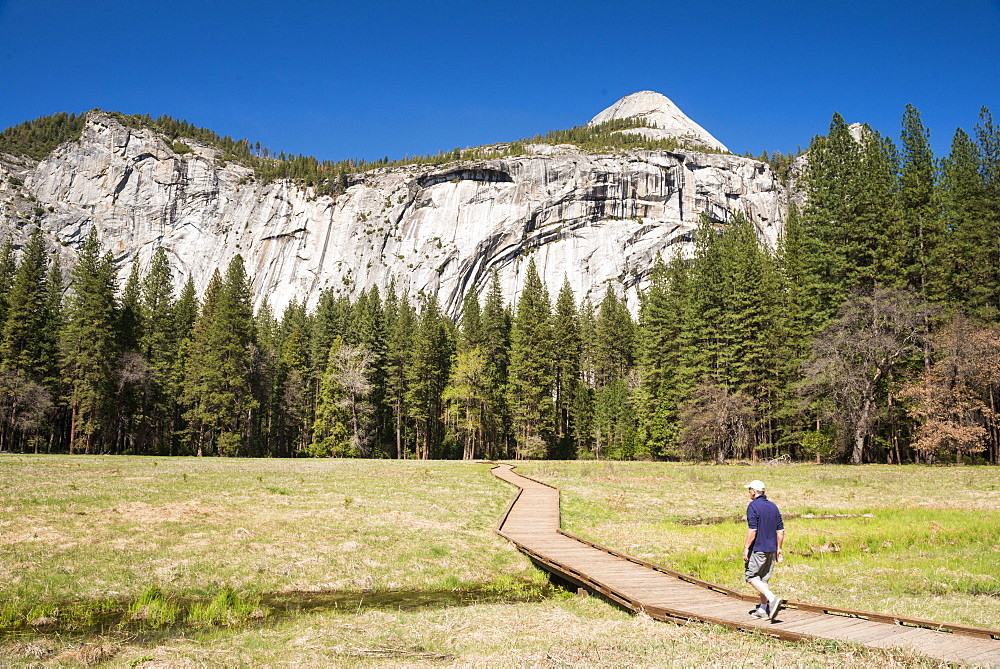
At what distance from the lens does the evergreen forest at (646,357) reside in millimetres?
41406

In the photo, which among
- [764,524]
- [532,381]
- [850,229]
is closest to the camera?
[764,524]

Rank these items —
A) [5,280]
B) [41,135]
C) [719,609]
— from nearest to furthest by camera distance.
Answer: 1. [719,609]
2. [5,280]
3. [41,135]

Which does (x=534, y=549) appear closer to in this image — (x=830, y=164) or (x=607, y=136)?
(x=830, y=164)

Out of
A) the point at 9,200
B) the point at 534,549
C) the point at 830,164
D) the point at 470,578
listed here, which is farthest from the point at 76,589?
the point at 9,200

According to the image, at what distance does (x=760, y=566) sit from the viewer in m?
9.17

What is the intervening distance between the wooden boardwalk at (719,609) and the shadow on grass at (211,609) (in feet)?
4.44

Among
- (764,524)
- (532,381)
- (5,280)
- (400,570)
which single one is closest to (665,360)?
(532,381)

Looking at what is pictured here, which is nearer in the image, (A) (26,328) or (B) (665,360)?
(A) (26,328)

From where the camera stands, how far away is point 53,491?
68.2 feet

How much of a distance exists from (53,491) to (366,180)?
146827mm

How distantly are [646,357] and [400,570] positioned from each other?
47.9 metres

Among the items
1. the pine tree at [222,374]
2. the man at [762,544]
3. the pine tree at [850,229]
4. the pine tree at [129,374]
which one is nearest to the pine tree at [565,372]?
the pine tree at [850,229]

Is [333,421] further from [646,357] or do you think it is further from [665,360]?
[665,360]

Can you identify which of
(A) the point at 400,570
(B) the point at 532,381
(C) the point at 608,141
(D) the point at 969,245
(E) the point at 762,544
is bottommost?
(A) the point at 400,570
